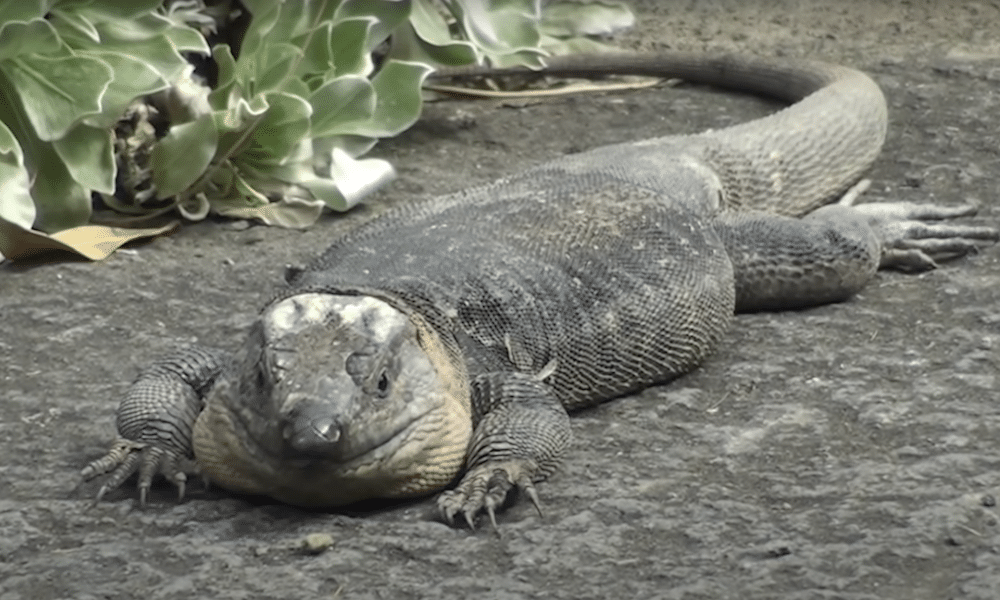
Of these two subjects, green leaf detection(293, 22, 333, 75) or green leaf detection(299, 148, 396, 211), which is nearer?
green leaf detection(299, 148, 396, 211)

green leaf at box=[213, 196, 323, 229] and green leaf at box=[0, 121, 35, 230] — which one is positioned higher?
green leaf at box=[0, 121, 35, 230]

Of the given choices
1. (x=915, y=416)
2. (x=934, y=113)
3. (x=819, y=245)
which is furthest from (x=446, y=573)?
(x=934, y=113)

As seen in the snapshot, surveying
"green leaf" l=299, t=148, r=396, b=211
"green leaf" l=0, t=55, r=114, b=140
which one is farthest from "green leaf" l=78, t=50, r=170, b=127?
"green leaf" l=299, t=148, r=396, b=211

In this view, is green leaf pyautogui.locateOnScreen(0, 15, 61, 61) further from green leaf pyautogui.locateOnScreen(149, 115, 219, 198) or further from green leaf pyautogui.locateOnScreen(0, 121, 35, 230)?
green leaf pyautogui.locateOnScreen(149, 115, 219, 198)

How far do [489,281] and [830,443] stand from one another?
90 cm

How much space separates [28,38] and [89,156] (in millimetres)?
439

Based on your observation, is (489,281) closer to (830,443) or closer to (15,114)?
(830,443)

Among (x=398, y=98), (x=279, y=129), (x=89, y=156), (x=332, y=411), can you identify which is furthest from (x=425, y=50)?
(x=332, y=411)

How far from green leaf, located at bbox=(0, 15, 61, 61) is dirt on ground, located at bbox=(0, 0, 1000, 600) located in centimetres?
75

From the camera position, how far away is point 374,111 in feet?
19.1

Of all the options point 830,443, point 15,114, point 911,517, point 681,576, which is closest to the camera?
point 681,576

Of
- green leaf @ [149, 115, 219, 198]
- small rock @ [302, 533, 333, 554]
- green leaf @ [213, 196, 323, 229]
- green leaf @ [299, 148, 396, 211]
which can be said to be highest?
small rock @ [302, 533, 333, 554]

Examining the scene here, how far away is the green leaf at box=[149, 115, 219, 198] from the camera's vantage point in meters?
5.31

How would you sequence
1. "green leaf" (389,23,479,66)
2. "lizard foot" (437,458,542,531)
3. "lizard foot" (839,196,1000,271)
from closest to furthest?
"lizard foot" (437,458,542,531) < "lizard foot" (839,196,1000,271) < "green leaf" (389,23,479,66)
